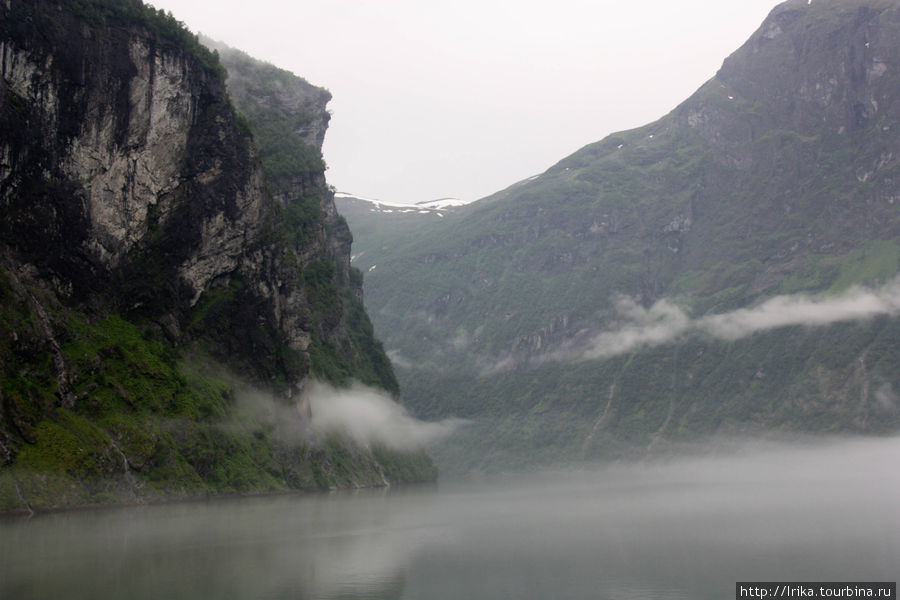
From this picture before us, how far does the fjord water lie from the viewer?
36938mm

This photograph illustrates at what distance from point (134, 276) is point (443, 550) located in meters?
51.0

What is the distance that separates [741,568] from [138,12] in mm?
80713

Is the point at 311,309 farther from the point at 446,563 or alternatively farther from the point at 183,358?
the point at 446,563

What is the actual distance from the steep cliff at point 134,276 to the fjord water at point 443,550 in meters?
6.49

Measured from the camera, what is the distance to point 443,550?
50.5m

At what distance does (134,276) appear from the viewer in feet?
289

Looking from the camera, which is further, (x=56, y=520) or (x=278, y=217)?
(x=278, y=217)

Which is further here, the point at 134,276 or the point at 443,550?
the point at 134,276

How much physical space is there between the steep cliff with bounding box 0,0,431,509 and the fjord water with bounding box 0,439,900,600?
6.49 m

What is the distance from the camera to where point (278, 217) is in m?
111

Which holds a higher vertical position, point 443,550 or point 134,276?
point 134,276

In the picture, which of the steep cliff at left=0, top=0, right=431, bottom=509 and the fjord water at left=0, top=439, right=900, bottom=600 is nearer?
the fjord water at left=0, top=439, right=900, bottom=600

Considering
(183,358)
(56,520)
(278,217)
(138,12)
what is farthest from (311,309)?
(56,520)

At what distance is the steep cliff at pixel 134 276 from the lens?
227ft
